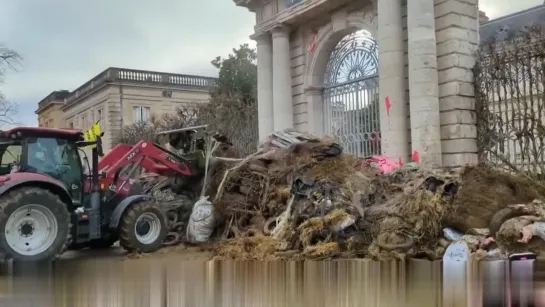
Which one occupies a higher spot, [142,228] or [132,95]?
[132,95]

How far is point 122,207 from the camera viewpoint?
8.23 metres

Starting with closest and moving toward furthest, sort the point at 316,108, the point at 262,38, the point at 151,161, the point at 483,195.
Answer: the point at 483,195 < the point at 151,161 < the point at 316,108 < the point at 262,38

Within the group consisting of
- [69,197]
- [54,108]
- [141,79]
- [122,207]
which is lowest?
[122,207]

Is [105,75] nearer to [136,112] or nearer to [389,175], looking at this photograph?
[136,112]

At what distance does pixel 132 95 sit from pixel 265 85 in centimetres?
2089

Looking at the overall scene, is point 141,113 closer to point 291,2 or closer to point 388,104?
point 291,2

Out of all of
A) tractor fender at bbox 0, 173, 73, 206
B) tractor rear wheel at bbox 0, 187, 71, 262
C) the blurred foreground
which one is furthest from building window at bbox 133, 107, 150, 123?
the blurred foreground

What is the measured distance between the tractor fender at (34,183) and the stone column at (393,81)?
23.4 ft

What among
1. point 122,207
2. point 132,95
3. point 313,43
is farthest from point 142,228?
point 132,95

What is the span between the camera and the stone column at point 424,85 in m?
11.0

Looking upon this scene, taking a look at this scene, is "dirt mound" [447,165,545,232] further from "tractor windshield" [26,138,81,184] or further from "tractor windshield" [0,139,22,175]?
"tractor windshield" [0,139,22,175]

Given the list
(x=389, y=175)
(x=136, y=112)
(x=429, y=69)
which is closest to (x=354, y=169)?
(x=389, y=175)

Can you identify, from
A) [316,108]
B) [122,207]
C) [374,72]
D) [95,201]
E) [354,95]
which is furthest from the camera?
[316,108]

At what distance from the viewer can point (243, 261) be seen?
6.74m
